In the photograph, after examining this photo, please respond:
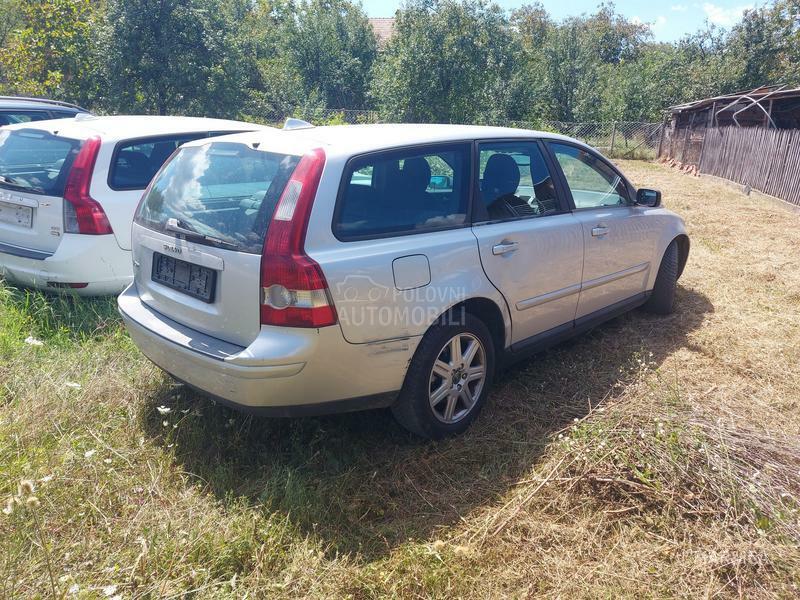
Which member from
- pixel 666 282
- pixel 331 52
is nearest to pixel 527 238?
pixel 666 282

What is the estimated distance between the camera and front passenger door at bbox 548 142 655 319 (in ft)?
12.8

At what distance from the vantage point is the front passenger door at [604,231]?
3889mm

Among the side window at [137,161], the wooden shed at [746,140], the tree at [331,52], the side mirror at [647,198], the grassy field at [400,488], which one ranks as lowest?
the grassy field at [400,488]

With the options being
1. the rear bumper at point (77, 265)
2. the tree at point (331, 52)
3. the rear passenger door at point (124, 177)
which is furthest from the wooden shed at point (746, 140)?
the tree at point (331, 52)

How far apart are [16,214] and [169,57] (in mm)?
9938

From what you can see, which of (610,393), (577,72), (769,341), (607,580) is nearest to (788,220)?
(769,341)

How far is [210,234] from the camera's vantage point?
2.71m

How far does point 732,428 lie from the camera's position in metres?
2.98

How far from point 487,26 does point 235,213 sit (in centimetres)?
1798

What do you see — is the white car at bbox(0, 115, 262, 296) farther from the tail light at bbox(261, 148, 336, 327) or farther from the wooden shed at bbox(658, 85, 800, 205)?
the wooden shed at bbox(658, 85, 800, 205)

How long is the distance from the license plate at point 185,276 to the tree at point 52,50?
38.3ft

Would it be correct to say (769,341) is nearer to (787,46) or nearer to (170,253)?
(170,253)

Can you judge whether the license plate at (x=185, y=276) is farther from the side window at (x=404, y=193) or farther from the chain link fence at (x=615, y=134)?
the chain link fence at (x=615, y=134)

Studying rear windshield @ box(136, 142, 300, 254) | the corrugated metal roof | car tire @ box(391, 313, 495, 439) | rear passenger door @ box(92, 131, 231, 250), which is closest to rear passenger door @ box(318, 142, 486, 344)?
car tire @ box(391, 313, 495, 439)
